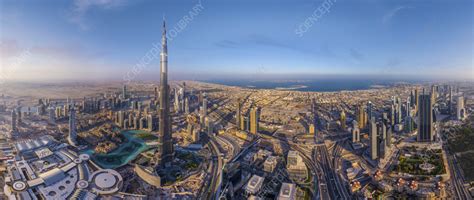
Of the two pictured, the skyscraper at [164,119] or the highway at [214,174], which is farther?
the skyscraper at [164,119]

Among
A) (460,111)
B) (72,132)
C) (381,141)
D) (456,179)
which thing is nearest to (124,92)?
(72,132)

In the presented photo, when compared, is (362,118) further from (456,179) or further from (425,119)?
(456,179)

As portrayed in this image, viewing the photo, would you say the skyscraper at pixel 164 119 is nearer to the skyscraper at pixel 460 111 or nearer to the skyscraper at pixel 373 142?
the skyscraper at pixel 373 142

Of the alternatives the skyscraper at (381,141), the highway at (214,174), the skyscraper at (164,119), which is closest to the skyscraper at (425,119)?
the skyscraper at (381,141)

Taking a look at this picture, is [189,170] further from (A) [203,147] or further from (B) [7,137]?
(B) [7,137]

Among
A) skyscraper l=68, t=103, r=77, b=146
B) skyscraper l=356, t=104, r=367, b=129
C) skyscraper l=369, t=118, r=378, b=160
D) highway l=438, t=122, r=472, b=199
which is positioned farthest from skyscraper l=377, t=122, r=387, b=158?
skyscraper l=68, t=103, r=77, b=146

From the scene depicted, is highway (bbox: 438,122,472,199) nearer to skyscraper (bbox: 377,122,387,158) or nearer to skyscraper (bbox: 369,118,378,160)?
skyscraper (bbox: 377,122,387,158)
